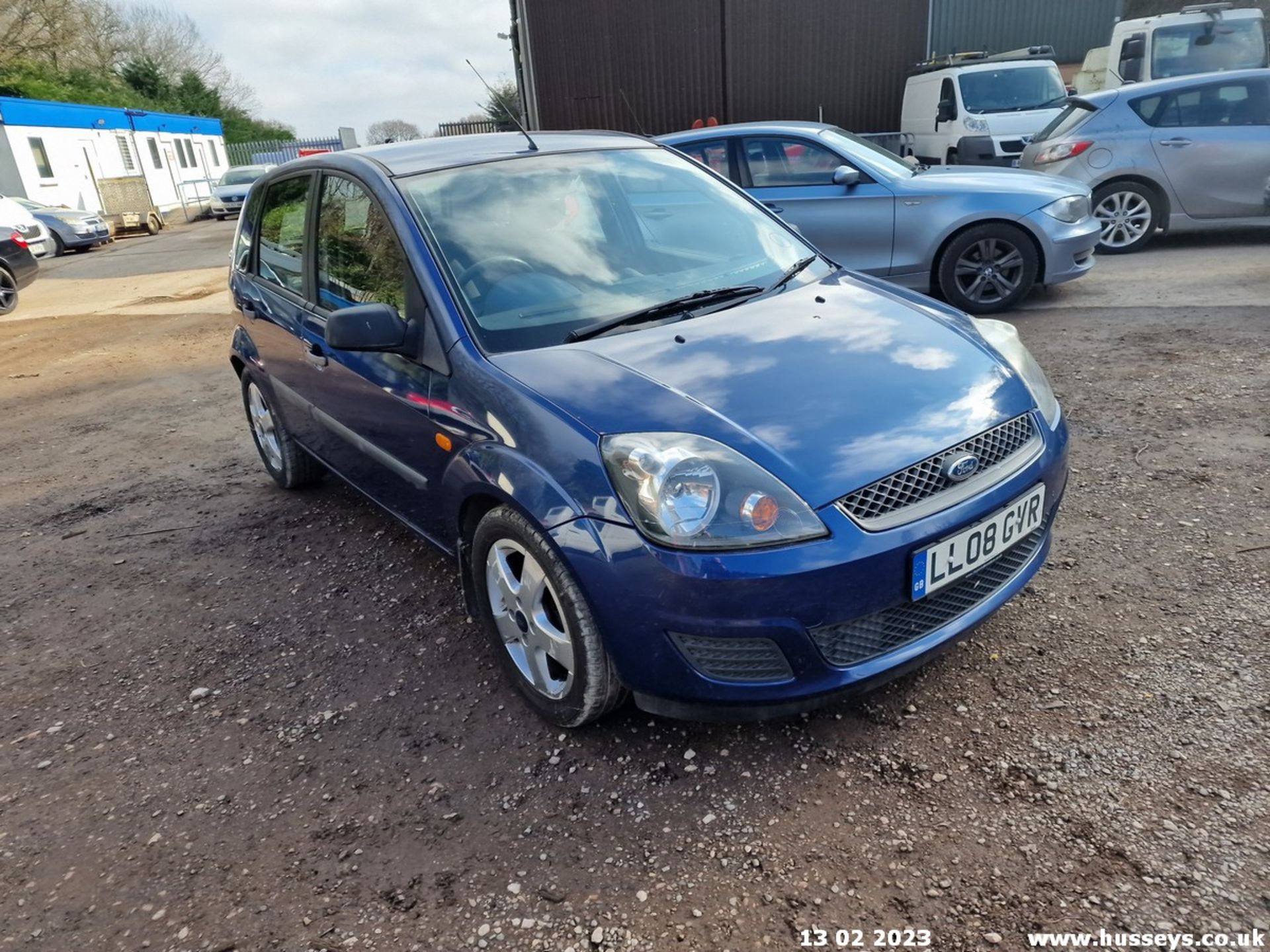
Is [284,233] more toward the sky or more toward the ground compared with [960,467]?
more toward the sky

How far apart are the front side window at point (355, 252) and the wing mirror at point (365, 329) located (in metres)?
0.19

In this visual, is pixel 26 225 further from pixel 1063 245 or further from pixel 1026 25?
pixel 1026 25

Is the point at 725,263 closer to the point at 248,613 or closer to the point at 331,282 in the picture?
the point at 331,282

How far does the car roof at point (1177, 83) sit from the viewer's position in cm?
816

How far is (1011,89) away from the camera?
11711 mm

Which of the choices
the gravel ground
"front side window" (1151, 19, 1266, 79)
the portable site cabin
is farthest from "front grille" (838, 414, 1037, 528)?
the portable site cabin

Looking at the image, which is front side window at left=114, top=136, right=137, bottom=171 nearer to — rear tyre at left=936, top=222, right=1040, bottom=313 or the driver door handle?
rear tyre at left=936, top=222, right=1040, bottom=313

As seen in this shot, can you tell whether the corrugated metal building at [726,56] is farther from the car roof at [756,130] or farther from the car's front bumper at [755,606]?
the car's front bumper at [755,606]

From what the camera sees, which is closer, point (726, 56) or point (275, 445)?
point (275, 445)

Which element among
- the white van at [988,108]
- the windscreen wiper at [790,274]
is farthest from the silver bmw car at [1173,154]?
the windscreen wiper at [790,274]

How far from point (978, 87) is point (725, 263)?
10.5 m

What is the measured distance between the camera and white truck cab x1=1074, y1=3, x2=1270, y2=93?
36.0 ft

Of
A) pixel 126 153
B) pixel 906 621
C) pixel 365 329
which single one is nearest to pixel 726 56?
pixel 365 329

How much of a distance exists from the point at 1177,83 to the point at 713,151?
184 inches
